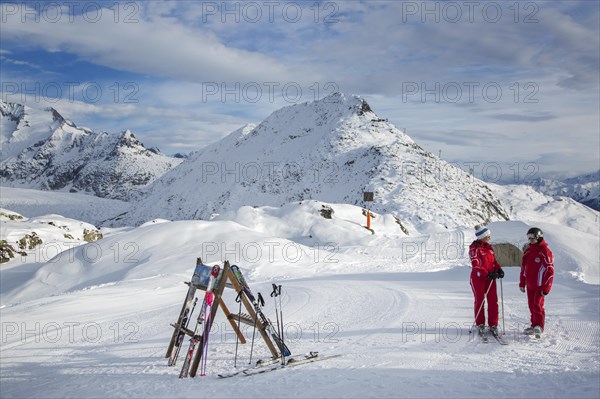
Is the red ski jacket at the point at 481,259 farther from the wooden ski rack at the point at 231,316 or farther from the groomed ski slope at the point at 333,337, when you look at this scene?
the wooden ski rack at the point at 231,316

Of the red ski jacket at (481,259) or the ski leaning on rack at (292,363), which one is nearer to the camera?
the ski leaning on rack at (292,363)

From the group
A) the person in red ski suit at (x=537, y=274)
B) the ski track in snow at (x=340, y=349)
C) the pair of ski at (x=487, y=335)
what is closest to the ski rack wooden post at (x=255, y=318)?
the ski track in snow at (x=340, y=349)

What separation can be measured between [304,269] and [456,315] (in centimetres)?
1080

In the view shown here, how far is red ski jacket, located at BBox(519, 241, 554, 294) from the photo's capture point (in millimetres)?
7781

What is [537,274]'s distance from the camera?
7.93 meters

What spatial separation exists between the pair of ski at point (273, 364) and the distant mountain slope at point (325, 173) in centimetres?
4769

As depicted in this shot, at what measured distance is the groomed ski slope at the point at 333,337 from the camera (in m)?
6.02

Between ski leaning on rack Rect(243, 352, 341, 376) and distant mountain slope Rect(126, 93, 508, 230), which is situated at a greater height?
distant mountain slope Rect(126, 93, 508, 230)

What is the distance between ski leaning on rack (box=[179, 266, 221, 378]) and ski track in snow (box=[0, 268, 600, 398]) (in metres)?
0.26

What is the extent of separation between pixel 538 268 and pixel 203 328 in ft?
19.1

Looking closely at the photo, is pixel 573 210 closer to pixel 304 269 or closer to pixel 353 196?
pixel 353 196

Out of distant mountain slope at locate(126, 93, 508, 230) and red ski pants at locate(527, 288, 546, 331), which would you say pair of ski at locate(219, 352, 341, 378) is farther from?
distant mountain slope at locate(126, 93, 508, 230)

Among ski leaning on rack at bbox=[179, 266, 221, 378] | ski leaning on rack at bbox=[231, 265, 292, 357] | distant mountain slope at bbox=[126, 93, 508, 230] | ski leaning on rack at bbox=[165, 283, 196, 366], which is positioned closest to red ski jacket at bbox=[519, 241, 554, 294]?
ski leaning on rack at bbox=[231, 265, 292, 357]

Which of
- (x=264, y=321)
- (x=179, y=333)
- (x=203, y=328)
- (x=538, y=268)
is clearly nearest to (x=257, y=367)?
(x=264, y=321)
